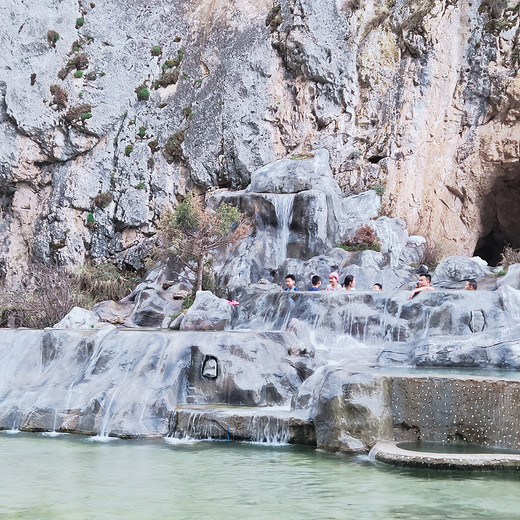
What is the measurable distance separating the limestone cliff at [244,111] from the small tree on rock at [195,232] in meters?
5.67

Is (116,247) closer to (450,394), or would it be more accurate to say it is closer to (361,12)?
(361,12)

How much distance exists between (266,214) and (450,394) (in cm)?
1278

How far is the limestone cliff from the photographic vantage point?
22750 mm

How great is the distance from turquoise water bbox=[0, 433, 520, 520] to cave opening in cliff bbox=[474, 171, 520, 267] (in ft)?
59.4

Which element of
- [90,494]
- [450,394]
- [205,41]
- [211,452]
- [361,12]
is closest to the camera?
[90,494]

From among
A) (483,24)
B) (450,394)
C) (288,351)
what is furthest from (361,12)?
(450,394)

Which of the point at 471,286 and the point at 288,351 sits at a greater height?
the point at 471,286

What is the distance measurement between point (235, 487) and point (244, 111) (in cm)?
1928

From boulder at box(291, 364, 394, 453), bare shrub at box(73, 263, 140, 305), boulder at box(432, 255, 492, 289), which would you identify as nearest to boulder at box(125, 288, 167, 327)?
bare shrub at box(73, 263, 140, 305)

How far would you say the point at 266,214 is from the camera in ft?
65.2

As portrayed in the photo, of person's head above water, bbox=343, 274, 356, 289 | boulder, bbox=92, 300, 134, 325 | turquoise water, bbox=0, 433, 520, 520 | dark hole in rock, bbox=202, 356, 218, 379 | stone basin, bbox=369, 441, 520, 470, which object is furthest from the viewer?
boulder, bbox=92, 300, 134, 325

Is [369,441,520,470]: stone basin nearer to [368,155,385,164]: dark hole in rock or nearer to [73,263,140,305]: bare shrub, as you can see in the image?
[73,263,140,305]: bare shrub

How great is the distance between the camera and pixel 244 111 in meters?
24.1

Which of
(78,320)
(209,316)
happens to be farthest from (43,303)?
(209,316)
